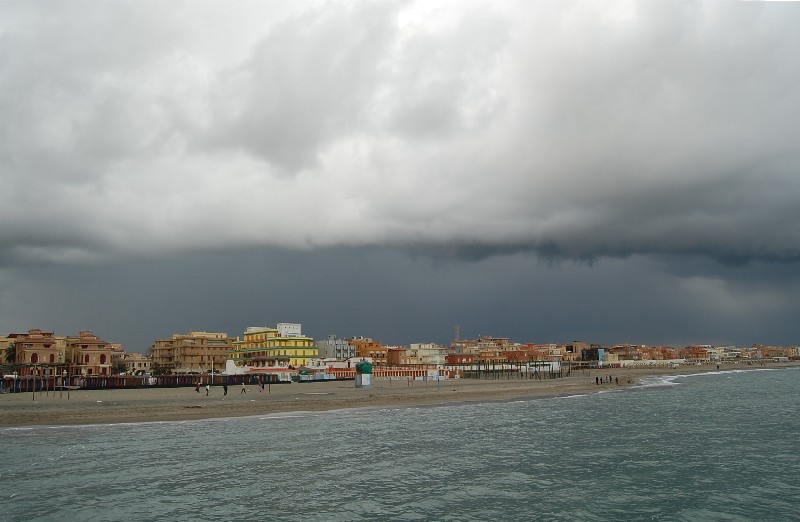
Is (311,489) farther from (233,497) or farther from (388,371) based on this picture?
(388,371)

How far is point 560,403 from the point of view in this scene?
231 ft

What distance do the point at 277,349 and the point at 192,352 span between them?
30.6 metres

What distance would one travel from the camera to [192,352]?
159 m

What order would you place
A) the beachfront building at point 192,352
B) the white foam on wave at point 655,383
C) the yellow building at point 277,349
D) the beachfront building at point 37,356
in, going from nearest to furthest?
the white foam on wave at point 655,383 < the beachfront building at point 37,356 < the yellow building at point 277,349 < the beachfront building at point 192,352

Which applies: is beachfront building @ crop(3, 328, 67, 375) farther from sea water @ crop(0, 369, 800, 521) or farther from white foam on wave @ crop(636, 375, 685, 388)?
white foam on wave @ crop(636, 375, 685, 388)

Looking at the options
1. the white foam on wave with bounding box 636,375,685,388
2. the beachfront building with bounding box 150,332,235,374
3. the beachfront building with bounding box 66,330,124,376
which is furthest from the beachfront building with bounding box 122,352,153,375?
the white foam on wave with bounding box 636,375,685,388

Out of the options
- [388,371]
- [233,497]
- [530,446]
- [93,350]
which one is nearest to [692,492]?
[530,446]

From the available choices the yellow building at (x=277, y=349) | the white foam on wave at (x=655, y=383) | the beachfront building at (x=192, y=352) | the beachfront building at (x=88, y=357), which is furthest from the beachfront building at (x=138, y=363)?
the white foam on wave at (x=655, y=383)

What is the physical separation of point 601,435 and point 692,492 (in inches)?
648

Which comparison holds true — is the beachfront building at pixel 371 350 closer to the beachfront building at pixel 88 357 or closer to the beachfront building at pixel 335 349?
the beachfront building at pixel 335 349

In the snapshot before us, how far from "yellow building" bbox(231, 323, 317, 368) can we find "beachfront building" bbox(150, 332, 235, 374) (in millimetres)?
8397

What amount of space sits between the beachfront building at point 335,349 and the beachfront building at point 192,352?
26.1 meters

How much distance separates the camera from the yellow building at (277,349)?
141 metres

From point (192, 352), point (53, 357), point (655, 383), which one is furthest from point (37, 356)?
point (655, 383)
